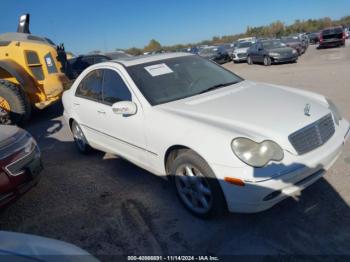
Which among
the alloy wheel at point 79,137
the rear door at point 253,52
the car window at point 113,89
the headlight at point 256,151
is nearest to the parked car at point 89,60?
the alloy wheel at point 79,137

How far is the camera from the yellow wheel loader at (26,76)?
24.4ft

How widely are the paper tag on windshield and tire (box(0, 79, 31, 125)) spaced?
492 centimetres

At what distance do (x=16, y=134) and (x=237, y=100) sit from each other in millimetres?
2628

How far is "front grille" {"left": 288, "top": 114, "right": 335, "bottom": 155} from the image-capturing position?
2639 mm

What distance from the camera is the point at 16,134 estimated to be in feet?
12.1

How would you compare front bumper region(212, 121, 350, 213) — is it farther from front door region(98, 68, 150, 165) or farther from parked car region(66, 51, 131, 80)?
parked car region(66, 51, 131, 80)

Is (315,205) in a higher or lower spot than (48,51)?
lower

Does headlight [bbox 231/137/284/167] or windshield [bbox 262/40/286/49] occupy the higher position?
windshield [bbox 262/40/286/49]

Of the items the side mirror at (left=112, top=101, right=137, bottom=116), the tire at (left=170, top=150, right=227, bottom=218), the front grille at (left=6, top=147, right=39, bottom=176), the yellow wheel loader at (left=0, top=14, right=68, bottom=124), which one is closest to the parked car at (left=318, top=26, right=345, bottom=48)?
the yellow wheel loader at (left=0, top=14, right=68, bottom=124)

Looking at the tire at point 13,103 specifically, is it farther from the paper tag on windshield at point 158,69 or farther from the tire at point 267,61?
the tire at point 267,61

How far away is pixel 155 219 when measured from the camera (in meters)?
3.20

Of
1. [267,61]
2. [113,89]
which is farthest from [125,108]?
[267,61]

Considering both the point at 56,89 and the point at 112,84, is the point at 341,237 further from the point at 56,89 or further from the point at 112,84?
the point at 56,89

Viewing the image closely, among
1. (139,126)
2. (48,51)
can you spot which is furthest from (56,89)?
(139,126)
